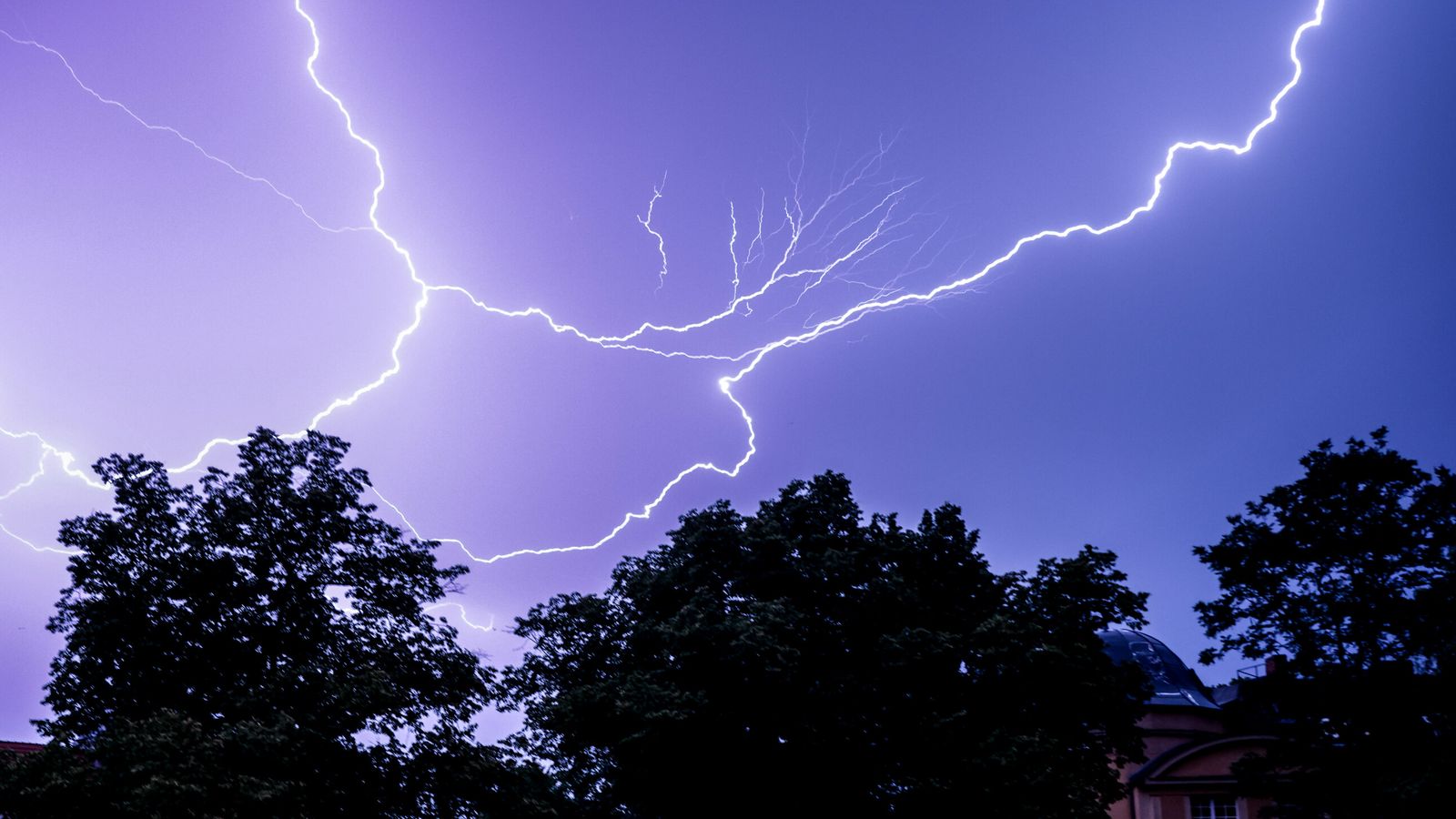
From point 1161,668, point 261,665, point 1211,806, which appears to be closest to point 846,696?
point 261,665

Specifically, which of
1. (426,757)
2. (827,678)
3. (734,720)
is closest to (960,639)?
(827,678)

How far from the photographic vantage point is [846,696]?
1795 centimetres

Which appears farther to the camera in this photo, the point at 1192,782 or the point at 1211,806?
the point at 1211,806

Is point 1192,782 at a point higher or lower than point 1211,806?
higher

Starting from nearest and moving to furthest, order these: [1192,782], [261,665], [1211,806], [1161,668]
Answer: [261,665], [1192,782], [1211,806], [1161,668]

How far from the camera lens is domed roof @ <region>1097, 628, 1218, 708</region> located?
32719 millimetres

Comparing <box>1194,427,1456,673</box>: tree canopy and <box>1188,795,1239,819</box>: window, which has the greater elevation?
<box>1194,427,1456,673</box>: tree canopy

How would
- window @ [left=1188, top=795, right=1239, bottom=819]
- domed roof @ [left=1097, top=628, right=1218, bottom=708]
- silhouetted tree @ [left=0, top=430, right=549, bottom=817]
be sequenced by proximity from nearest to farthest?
silhouetted tree @ [left=0, top=430, right=549, bottom=817]
window @ [left=1188, top=795, right=1239, bottom=819]
domed roof @ [left=1097, top=628, right=1218, bottom=708]

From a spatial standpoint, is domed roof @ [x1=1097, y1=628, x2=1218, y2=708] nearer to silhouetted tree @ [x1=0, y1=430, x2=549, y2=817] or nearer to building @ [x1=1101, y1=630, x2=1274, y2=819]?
building @ [x1=1101, y1=630, x2=1274, y2=819]

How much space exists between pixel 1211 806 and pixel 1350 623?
1125 centimetres

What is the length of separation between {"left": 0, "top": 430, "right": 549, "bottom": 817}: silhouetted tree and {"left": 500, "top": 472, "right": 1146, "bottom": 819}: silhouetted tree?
87.6 inches

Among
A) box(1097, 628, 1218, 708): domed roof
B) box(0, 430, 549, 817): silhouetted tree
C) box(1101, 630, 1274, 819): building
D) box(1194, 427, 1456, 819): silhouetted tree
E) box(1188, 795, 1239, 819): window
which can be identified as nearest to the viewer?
box(0, 430, 549, 817): silhouetted tree

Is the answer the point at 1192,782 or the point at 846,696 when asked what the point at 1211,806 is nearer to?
the point at 1192,782

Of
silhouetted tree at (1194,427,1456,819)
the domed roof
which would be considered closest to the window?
the domed roof
